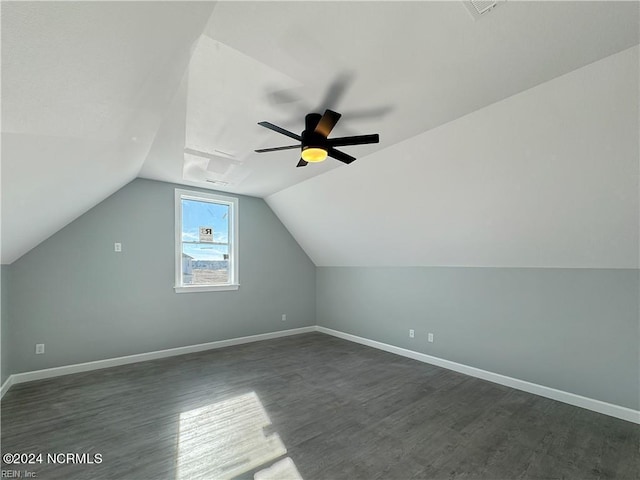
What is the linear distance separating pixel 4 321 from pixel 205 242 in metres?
2.46

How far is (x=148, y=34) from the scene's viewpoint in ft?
4.35

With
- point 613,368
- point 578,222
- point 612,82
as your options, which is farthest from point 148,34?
point 613,368

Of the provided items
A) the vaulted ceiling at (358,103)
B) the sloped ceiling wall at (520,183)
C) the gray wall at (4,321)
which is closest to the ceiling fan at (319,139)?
the vaulted ceiling at (358,103)

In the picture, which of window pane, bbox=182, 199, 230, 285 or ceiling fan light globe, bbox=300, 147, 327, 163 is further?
window pane, bbox=182, 199, 230, 285

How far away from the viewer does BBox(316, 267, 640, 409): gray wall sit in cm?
269

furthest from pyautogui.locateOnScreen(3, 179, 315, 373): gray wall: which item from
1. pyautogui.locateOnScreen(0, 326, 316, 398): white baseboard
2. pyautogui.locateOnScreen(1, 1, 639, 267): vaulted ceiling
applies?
pyautogui.locateOnScreen(1, 1, 639, 267): vaulted ceiling

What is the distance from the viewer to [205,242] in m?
4.91

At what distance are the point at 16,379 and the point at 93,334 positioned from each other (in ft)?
2.61

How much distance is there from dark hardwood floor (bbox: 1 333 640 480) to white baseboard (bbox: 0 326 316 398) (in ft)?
0.44

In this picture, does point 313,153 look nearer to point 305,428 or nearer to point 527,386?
point 305,428

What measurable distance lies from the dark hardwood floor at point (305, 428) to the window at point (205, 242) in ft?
4.88

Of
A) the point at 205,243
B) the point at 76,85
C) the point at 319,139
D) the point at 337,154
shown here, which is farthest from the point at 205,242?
the point at 76,85

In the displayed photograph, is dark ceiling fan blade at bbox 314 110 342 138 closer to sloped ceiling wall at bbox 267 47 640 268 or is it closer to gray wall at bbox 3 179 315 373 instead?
sloped ceiling wall at bbox 267 47 640 268

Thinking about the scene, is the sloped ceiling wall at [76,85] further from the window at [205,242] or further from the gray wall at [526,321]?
the gray wall at [526,321]
